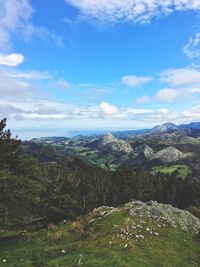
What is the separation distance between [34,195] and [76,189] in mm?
78790

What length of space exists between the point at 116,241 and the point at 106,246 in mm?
1275

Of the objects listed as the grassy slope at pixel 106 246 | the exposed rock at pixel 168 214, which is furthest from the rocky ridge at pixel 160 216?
the grassy slope at pixel 106 246

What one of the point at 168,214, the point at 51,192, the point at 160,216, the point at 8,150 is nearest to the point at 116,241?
the point at 160,216

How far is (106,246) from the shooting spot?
30609mm

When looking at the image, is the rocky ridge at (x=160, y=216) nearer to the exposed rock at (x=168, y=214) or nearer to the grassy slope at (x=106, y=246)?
the exposed rock at (x=168, y=214)

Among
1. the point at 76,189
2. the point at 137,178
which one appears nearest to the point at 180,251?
the point at 76,189

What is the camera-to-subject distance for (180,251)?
106ft

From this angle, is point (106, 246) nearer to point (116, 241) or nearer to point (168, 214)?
point (116, 241)

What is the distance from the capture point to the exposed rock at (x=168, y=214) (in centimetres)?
3900

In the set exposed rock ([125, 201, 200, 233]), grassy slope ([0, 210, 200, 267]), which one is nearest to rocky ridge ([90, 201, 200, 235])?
exposed rock ([125, 201, 200, 233])

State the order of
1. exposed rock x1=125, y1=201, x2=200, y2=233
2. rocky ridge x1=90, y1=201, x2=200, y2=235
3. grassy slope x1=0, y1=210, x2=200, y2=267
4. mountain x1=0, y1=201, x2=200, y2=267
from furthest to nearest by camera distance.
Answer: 1. exposed rock x1=125, y1=201, x2=200, y2=233
2. rocky ridge x1=90, y1=201, x2=200, y2=235
3. mountain x1=0, y1=201, x2=200, y2=267
4. grassy slope x1=0, y1=210, x2=200, y2=267

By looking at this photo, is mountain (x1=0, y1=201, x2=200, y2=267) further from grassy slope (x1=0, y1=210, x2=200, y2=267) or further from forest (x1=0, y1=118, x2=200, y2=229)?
forest (x1=0, y1=118, x2=200, y2=229)

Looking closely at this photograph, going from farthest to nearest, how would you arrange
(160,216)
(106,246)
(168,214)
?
(168,214), (160,216), (106,246)

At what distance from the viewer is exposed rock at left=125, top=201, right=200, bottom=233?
128ft
